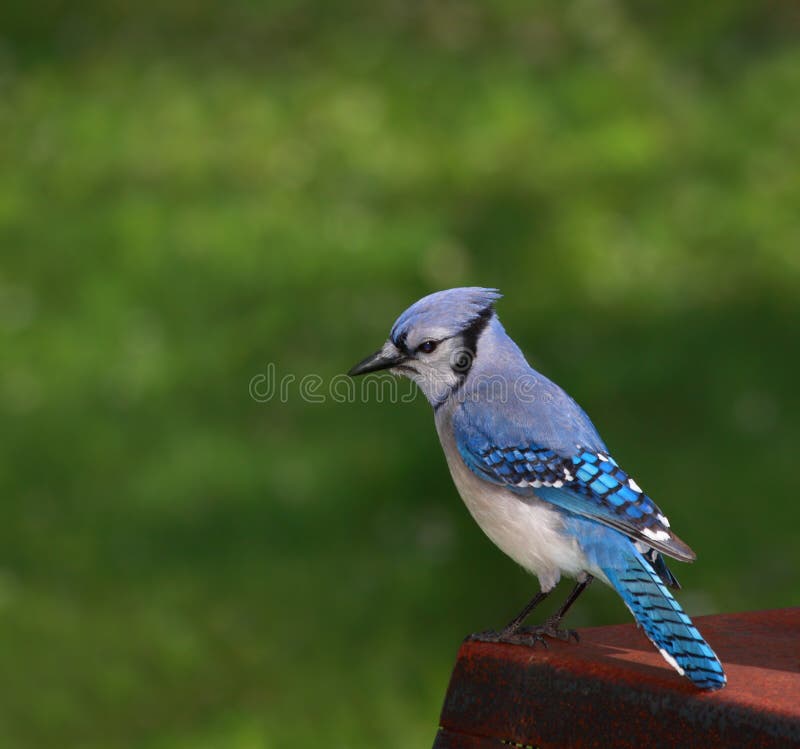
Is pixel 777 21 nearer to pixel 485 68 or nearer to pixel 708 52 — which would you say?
pixel 708 52

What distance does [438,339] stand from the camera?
3223mm

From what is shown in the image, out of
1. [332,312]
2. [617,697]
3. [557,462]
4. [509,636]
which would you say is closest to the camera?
[617,697]

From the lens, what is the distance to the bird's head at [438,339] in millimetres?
3174

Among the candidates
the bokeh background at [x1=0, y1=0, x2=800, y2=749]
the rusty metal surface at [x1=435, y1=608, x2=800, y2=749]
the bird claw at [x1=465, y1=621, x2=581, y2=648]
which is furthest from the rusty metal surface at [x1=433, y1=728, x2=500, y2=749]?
the bokeh background at [x1=0, y1=0, x2=800, y2=749]

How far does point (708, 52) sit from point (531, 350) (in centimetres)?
347

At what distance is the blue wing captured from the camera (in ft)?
9.53

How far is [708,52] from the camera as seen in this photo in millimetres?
9172

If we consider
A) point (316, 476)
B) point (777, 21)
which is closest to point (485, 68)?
point (777, 21)

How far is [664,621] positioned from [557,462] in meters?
0.54

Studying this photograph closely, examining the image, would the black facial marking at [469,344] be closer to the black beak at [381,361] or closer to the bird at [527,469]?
the bird at [527,469]

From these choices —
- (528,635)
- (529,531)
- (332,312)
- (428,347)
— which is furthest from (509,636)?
(332,312)

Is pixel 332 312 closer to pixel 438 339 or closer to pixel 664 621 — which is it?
pixel 438 339

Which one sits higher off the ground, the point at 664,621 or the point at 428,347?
the point at 428,347

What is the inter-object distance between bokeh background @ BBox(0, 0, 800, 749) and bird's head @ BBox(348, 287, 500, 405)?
6.53 feet
